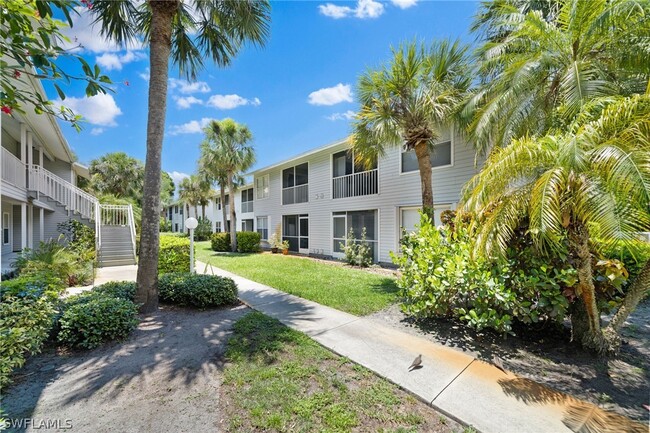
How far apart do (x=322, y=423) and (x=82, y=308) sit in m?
4.21

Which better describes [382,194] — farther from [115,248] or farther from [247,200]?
[247,200]

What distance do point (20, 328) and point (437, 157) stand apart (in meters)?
11.4

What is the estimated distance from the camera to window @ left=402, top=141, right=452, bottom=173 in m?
10.1

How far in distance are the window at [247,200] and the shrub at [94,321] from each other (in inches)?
733

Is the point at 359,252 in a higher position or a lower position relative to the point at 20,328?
lower

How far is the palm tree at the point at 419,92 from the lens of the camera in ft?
24.8

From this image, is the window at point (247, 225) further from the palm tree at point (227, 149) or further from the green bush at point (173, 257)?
the green bush at point (173, 257)

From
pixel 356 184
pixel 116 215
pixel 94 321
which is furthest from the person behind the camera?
pixel 116 215

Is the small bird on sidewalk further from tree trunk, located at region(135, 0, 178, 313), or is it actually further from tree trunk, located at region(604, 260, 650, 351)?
tree trunk, located at region(135, 0, 178, 313)

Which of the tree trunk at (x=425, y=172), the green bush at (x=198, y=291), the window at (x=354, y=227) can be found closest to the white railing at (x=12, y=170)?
the green bush at (x=198, y=291)

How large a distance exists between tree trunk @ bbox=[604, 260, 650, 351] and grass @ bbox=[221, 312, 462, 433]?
3.02 meters

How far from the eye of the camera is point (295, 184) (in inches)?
694

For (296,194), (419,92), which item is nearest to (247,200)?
(296,194)

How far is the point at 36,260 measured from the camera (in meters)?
7.48
